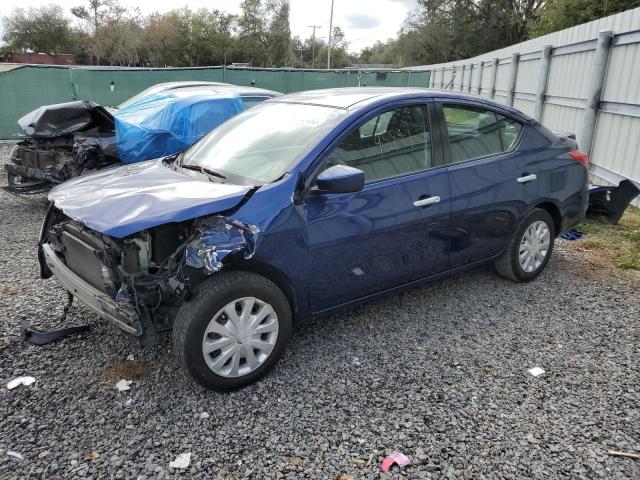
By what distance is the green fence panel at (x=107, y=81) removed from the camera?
12.9 metres

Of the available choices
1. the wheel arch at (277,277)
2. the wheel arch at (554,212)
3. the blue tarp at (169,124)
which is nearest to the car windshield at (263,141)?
the wheel arch at (277,277)

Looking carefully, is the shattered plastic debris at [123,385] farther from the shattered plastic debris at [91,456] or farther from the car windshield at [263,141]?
the car windshield at [263,141]

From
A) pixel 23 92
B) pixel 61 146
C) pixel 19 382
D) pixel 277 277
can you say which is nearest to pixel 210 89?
pixel 61 146

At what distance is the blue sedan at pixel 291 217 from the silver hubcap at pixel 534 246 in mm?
47

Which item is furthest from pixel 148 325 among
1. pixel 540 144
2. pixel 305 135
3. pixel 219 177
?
pixel 540 144

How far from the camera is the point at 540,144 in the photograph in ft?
14.7

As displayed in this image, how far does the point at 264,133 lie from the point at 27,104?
1206cm

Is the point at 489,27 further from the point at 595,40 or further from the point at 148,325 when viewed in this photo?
the point at 148,325

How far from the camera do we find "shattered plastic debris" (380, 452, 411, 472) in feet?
8.31

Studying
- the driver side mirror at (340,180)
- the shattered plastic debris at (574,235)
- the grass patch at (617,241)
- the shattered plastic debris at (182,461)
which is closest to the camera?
the shattered plastic debris at (182,461)

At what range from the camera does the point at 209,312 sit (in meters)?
2.83

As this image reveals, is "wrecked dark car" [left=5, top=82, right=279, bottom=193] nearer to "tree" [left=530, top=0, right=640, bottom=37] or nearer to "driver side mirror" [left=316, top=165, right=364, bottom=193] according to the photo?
"driver side mirror" [left=316, top=165, right=364, bottom=193]

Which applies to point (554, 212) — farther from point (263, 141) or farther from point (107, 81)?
point (107, 81)

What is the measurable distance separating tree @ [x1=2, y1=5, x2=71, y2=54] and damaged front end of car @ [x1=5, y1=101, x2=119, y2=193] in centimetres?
6557
